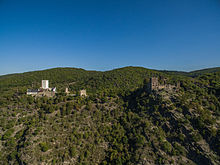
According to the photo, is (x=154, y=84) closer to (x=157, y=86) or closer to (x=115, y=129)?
(x=157, y=86)

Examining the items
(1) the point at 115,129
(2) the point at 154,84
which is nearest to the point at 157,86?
(2) the point at 154,84

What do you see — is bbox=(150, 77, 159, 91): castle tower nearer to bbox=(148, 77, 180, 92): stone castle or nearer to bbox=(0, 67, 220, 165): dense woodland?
bbox=(148, 77, 180, 92): stone castle

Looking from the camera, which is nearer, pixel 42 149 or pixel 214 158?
pixel 214 158

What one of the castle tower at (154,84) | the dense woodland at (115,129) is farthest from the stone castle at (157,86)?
the dense woodland at (115,129)

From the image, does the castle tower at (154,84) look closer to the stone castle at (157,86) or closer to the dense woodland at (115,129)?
the stone castle at (157,86)

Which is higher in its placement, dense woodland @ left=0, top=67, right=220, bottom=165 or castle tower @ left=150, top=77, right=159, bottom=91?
castle tower @ left=150, top=77, right=159, bottom=91

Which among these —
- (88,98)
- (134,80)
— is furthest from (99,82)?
(88,98)

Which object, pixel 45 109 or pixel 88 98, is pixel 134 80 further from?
pixel 45 109

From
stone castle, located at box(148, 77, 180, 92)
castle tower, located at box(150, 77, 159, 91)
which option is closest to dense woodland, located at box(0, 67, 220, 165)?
stone castle, located at box(148, 77, 180, 92)

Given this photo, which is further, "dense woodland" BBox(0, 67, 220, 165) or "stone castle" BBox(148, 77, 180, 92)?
"stone castle" BBox(148, 77, 180, 92)
